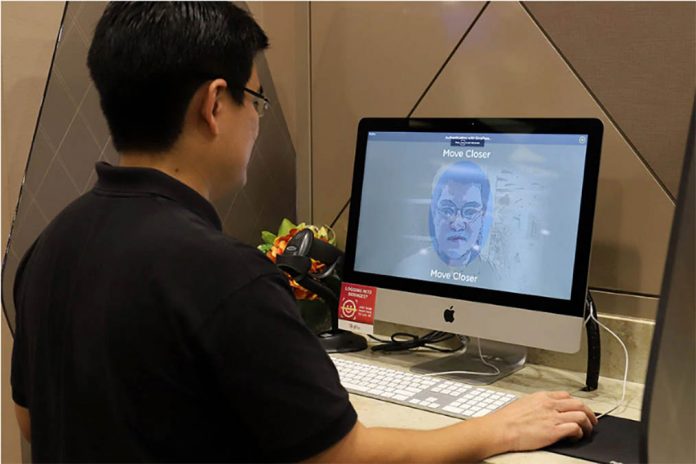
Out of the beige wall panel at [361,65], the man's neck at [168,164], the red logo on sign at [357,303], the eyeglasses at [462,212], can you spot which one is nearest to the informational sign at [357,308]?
the red logo on sign at [357,303]

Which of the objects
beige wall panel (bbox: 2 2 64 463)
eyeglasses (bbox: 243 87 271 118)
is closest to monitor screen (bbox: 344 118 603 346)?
eyeglasses (bbox: 243 87 271 118)

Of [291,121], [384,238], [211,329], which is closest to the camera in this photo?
[211,329]

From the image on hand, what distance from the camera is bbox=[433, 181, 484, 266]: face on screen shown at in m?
1.62

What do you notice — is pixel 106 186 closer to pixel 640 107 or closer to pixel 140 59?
pixel 140 59

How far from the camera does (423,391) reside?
1499 mm

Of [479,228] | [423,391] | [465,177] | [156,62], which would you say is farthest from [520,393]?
[156,62]

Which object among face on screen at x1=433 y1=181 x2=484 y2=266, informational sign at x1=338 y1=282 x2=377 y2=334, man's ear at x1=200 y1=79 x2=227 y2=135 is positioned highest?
man's ear at x1=200 y1=79 x2=227 y2=135

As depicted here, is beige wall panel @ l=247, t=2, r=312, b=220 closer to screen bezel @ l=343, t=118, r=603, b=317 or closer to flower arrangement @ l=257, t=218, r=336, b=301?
flower arrangement @ l=257, t=218, r=336, b=301

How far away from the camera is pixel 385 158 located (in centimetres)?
177

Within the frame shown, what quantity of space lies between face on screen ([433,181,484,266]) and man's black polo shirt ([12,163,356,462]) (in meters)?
0.70

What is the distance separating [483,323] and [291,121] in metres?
1.10

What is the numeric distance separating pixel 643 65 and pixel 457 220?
487 mm

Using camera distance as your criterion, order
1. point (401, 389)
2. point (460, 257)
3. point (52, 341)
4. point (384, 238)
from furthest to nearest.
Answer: point (384, 238)
point (460, 257)
point (401, 389)
point (52, 341)

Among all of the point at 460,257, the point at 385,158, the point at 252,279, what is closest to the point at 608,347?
the point at 460,257
